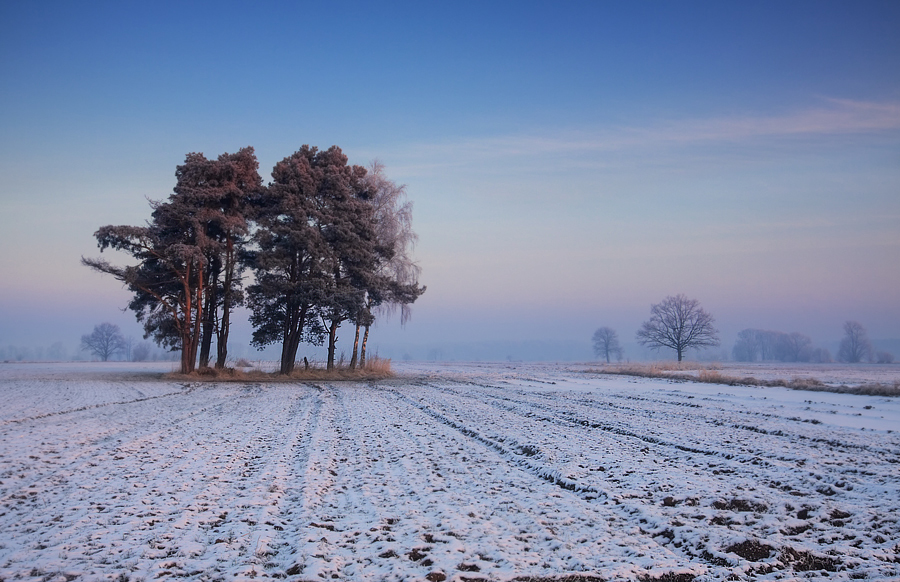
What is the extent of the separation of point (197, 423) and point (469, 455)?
7.07m

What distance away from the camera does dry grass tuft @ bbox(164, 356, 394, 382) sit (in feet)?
91.4

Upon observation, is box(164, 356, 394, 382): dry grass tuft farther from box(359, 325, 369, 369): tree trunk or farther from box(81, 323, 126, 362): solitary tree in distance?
box(81, 323, 126, 362): solitary tree in distance

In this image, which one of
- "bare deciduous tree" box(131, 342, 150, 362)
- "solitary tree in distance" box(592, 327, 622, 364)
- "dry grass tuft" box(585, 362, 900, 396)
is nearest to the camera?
"dry grass tuft" box(585, 362, 900, 396)

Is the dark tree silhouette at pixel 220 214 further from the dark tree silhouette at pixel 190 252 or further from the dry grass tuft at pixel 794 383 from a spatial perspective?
the dry grass tuft at pixel 794 383

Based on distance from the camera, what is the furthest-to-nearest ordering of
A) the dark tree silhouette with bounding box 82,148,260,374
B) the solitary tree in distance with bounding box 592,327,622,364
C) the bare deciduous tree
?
1. the bare deciduous tree
2. the solitary tree in distance with bounding box 592,327,622,364
3. the dark tree silhouette with bounding box 82,148,260,374

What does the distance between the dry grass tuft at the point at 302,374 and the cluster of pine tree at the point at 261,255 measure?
3.02 feet

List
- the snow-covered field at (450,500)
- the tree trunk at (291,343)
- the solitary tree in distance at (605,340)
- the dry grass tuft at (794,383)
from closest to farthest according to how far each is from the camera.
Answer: the snow-covered field at (450,500) → the dry grass tuft at (794,383) → the tree trunk at (291,343) → the solitary tree in distance at (605,340)

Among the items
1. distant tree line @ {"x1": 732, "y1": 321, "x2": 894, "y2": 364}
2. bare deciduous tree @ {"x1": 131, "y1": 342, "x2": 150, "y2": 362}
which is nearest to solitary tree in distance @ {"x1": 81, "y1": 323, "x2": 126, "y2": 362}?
bare deciduous tree @ {"x1": 131, "y1": 342, "x2": 150, "y2": 362}

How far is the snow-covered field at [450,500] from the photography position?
3924mm

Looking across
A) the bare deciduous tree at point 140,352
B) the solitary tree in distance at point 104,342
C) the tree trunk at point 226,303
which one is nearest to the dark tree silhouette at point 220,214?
the tree trunk at point 226,303

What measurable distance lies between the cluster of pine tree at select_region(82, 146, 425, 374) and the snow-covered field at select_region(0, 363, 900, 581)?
16819mm

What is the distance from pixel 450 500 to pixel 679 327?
70915mm

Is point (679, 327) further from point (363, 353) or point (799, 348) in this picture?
point (799, 348)

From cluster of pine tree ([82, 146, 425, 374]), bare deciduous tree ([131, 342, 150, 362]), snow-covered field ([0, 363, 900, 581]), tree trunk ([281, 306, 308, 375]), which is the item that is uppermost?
cluster of pine tree ([82, 146, 425, 374])
